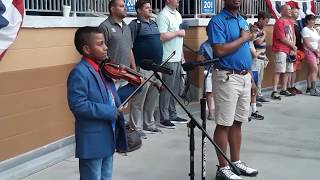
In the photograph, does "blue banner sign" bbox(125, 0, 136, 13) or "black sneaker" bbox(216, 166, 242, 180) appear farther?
"blue banner sign" bbox(125, 0, 136, 13)

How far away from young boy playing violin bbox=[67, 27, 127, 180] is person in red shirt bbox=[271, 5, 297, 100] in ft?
24.3

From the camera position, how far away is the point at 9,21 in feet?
16.9

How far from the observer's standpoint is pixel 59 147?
20.1 ft

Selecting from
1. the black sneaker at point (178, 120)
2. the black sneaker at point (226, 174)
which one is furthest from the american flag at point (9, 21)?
the black sneaker at point (178, 120)

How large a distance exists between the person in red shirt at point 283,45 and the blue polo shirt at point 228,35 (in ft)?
19.0

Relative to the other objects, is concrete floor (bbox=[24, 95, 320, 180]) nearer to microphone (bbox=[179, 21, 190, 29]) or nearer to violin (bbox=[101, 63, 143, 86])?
microphone (bbox=[179, 21, 190, 29])

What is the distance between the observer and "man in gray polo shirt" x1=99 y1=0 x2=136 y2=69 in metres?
6.27

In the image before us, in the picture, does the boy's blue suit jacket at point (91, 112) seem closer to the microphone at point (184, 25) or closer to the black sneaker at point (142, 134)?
the black sneaker at point (142, 134)

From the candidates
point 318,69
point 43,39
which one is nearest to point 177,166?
point 43,39

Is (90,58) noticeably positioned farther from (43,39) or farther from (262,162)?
(262,162)

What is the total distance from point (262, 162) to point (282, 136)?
150cm

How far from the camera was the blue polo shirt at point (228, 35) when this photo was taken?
16.3 feet

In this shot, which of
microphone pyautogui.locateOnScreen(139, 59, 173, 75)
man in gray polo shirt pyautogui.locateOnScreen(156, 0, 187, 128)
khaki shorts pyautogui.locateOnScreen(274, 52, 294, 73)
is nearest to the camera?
microphone pyautogui.locateOnScreen(139, 59, 173, 75)

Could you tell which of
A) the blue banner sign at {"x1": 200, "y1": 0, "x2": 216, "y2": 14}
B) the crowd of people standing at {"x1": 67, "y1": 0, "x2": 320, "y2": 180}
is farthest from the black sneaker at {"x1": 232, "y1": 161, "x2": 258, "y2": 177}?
the blue banner sign at {"x1": 200, "y1": 0, "x2": 216, "y2": 14}
